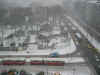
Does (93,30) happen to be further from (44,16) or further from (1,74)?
(1,74)

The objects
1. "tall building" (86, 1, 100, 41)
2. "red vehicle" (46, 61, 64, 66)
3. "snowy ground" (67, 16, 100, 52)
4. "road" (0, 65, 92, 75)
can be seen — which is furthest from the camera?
"snowy ground" (67, 16, 100, 52)

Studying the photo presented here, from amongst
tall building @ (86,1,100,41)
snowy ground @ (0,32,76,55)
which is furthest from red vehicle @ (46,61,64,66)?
tall building @ (86,1,100,41)

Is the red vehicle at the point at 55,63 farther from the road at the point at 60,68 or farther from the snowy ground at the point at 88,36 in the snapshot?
the snowy ground at the point at 88,36

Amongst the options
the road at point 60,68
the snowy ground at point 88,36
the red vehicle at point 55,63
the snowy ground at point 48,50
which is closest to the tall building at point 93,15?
the snowy ground at point 88,36

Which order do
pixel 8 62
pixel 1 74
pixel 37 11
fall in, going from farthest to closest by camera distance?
pixel 37 11, pixel 8 62, pixel 1 74

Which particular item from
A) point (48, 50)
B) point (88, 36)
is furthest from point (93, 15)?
point (48, 50)

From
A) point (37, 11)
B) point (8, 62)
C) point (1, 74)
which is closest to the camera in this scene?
point (1, 74)

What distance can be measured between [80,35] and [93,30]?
0.52 metres

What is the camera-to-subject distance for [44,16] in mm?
3697

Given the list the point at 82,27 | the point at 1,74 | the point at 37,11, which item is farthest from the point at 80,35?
the point at 1,74

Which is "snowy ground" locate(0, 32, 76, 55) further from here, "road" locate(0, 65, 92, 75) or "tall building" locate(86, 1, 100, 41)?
"tall building" locate(86, 1, 100, 41)

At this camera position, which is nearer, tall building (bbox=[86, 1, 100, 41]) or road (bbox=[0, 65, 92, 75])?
road (bbox=[0, 65, 92, 75])

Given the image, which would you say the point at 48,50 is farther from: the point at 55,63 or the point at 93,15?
the point at 93,15

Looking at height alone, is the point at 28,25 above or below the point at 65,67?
above
